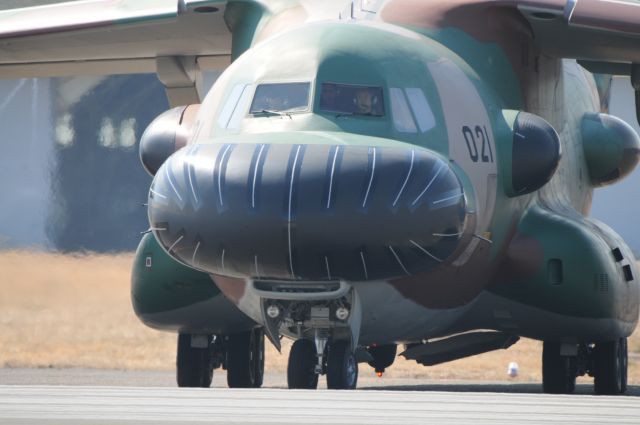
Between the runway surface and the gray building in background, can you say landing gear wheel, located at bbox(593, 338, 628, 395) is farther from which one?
the gray building in background

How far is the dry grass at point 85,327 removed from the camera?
22.3 metres

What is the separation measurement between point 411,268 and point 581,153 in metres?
5.18

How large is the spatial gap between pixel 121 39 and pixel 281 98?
4.76 metres

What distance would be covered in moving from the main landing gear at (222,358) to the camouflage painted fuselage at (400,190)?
835 mm

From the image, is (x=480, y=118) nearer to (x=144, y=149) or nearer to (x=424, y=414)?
(x=144, y=149)

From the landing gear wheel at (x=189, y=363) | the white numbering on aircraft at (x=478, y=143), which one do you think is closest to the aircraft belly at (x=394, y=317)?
the white numbering on aircraft at (x=478, y=143)

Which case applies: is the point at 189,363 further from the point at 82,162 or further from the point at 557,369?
the point at 82,162

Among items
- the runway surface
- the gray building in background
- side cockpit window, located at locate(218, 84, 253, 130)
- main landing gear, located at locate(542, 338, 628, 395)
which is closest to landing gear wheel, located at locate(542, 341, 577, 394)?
main landing gear, located at locate(542, 338, 628, 395)

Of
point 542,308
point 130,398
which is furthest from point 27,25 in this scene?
point 130,398

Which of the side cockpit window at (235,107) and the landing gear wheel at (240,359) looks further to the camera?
the landing gear wheel at (240,359)

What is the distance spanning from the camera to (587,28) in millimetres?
15297

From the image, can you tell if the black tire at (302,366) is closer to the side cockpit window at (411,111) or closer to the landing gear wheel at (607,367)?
the side cockpit window at (411,111)

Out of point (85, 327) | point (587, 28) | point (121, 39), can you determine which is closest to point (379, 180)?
point (587, 28)

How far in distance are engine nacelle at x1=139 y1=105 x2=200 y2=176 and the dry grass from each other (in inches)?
284
